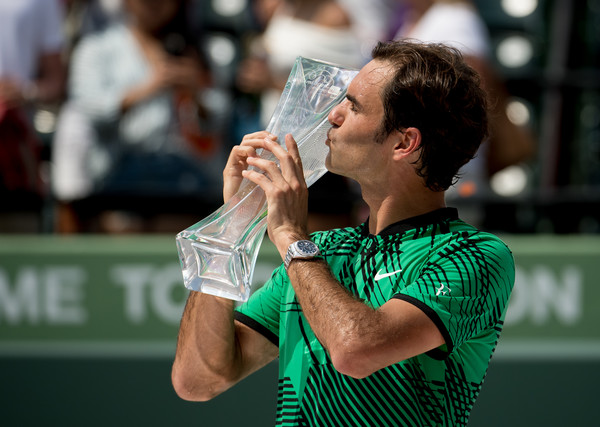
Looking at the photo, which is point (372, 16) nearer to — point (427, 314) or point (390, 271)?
point (390, 271)

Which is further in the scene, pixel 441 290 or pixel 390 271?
pixel 390 271

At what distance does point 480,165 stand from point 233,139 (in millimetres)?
1250

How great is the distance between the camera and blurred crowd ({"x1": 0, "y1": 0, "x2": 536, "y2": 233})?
4121mm

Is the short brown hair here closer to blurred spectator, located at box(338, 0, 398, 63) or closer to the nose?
the nose

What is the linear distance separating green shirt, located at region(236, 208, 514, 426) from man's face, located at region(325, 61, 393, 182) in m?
0.15

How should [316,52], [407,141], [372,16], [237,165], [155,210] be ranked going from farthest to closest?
[372,16] < [155,210] < [316,52] < [237,165] < [407,141]

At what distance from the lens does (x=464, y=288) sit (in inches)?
63.8

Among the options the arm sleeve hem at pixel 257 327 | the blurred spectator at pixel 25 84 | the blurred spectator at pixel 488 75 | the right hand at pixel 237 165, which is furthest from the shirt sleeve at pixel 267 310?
the blurred spectator at pixel 25 84

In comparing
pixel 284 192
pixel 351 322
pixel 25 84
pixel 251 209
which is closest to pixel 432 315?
pixel 351 322

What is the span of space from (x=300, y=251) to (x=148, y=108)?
2638mm

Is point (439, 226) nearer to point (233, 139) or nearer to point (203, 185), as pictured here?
point (203, 185)

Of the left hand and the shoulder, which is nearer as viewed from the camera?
the left hand

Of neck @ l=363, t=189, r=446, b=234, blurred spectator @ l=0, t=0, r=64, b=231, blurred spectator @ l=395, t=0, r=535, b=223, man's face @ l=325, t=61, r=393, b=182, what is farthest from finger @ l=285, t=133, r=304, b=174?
blurred spectator @ l=0, t=0, r=64, b=231

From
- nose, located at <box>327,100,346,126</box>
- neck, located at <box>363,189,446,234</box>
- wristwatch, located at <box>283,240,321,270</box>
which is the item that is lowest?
wristwatch, located at <box>283,240,321,270</box>
